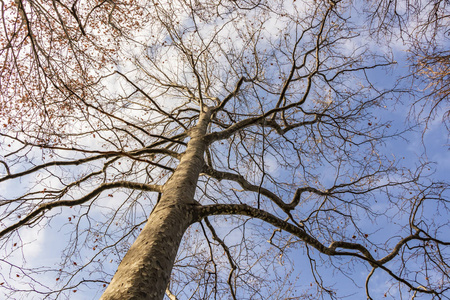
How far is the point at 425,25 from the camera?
2.30 meters

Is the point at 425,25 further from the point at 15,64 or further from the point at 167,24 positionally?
the point at 15,64

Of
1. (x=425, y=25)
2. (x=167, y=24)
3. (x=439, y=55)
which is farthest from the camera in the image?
(x=167, y=24)

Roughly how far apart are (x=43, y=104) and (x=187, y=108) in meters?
A: 3.27

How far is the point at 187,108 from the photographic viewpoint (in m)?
5.64

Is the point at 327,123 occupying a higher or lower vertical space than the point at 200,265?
higher

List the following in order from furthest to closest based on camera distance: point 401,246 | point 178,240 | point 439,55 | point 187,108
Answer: point 187,108, point 401,246, point 439,55, point 178,240

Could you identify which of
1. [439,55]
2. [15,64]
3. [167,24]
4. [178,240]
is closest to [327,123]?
[439,55]

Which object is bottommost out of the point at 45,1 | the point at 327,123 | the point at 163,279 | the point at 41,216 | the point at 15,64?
the point at 163,279

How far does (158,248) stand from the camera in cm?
153

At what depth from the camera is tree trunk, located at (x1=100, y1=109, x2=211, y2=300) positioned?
4.15 feet

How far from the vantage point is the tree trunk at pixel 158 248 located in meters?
1.26

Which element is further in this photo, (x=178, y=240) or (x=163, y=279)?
(x=178, y=240)

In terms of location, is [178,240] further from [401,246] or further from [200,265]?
[401,246]

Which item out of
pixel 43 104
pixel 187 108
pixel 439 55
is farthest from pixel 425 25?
pixel 187 108
